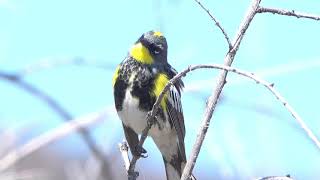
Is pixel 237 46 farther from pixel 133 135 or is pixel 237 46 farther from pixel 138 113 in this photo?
pixel 133 135

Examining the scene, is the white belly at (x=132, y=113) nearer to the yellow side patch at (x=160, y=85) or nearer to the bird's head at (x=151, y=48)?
the yellow side patch at (x=160, y=85)

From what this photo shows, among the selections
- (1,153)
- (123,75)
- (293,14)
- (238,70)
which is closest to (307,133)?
(238,70)

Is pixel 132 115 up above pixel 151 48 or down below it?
below

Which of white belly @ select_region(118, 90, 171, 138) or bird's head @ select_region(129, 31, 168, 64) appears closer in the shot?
white belly @ select_region(118, 90, 171, 138)

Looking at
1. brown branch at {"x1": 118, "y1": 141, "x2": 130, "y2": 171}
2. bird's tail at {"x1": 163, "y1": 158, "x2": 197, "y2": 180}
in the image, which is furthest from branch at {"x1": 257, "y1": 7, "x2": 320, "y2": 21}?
bird's tail at {"x1": 163, "y1": 158, "x2": 197, "y2": 180}

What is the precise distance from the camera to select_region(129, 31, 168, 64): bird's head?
4.29 m

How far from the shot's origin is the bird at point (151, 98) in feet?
13.3

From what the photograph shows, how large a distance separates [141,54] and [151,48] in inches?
2.7

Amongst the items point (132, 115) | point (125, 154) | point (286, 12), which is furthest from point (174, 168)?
point (286, 12)

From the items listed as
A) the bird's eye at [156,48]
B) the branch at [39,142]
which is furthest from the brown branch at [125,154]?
the bird's eye at [156,48]

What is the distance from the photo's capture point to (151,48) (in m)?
4.31

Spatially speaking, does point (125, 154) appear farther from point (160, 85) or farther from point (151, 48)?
point (151, 48)

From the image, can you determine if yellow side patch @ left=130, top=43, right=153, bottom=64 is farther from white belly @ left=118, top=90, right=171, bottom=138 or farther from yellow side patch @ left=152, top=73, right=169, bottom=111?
Answer: white belly @ left=118, top=90, right=171, bottom=138

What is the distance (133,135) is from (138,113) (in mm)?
284
